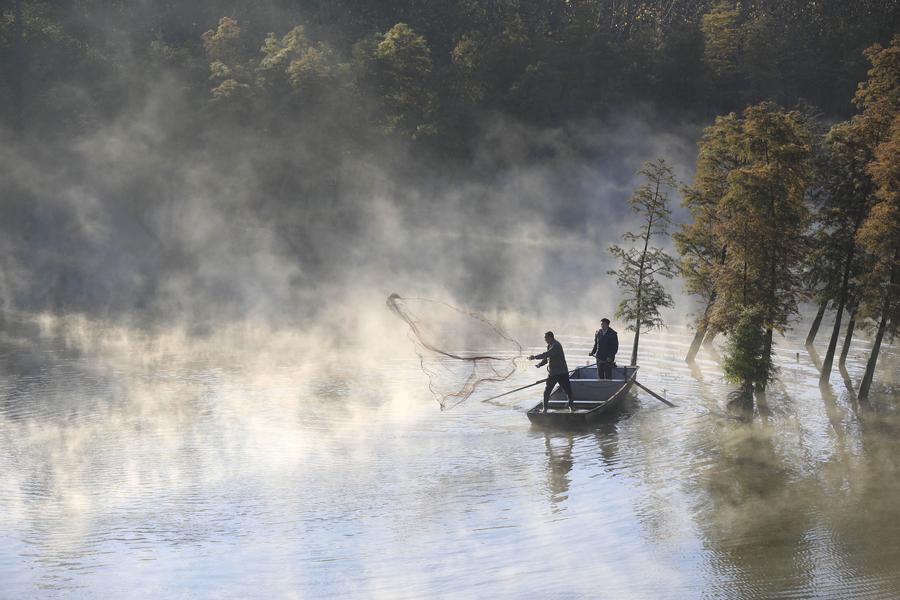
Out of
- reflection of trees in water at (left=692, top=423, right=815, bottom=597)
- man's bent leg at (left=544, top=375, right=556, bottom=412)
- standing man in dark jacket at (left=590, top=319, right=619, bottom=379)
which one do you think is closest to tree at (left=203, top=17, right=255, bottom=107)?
standing man in dark jacket at (left=590, top=319, right=619, bottom=379)

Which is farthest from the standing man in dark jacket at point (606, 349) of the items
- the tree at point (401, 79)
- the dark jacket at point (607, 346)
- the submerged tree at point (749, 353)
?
the tree at point (401, 79)

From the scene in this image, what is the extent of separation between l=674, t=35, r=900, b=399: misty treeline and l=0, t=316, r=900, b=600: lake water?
2614 mm

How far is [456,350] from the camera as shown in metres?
40.3

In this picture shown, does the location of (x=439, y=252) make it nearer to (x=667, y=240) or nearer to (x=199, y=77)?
(x=667, y=240)

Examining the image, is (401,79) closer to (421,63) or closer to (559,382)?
(421,63)

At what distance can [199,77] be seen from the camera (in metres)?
82.7

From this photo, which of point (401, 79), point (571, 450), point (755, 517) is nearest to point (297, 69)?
point (401, 79)

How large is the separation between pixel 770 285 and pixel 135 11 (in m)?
78.9

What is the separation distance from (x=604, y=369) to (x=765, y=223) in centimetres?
674

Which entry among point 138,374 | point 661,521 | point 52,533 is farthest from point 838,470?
point 138,374

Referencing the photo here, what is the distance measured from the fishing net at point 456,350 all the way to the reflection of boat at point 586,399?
1700mm

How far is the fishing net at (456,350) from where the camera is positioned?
29.2 metres

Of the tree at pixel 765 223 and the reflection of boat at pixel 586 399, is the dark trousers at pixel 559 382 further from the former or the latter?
the tree at pixel 765 223

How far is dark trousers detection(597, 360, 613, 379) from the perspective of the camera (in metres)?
30.1
